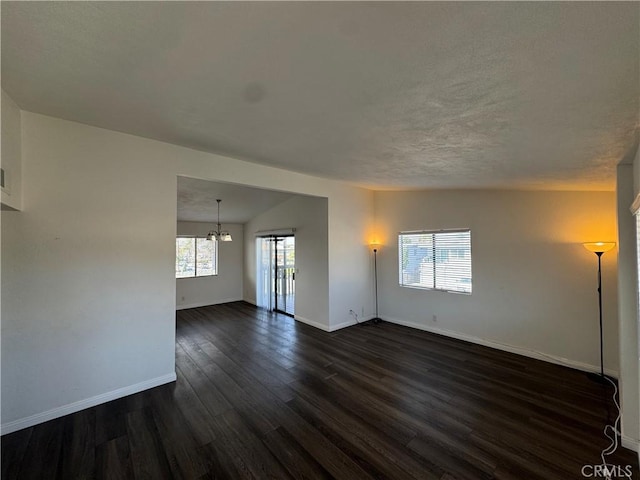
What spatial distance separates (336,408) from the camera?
2.70 meters

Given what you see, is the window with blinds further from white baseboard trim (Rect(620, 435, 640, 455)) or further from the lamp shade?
white baseboard trim (Rect(620, 435, 640, 455))

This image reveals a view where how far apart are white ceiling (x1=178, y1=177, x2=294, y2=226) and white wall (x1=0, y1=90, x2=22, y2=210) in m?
1.95

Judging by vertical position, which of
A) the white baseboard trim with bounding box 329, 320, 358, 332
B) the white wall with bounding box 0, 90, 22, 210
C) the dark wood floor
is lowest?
the dark wood floor

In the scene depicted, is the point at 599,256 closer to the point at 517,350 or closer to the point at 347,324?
the point at 517,350

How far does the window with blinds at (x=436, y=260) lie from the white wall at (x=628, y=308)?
221 centimetres

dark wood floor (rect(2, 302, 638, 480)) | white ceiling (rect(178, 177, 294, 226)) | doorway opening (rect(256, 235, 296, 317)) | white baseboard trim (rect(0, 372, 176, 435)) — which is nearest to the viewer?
dark wood floor (rect(2, 302, 638, 480))

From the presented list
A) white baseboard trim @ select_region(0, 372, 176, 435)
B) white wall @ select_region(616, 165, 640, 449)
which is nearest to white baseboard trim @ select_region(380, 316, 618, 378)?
white wall @ select_region(616, 165, 640, 449)

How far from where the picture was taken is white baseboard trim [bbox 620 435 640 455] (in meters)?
2.12

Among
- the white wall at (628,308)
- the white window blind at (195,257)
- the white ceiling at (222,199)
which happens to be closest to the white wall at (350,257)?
the white ceiling at (222,199)

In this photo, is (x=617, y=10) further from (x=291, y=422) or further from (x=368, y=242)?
(x=368, y=242)

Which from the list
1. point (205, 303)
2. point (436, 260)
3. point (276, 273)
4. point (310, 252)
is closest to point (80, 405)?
point (310, 252)

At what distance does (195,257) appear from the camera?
7.37 metres

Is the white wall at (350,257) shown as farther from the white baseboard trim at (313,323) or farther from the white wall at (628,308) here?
the white wall at (628,308)

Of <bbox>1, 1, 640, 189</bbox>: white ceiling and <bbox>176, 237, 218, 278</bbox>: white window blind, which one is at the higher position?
<bbox>1, 1, 640, 189</bbox>: white ceiling
